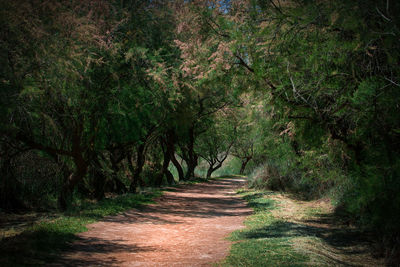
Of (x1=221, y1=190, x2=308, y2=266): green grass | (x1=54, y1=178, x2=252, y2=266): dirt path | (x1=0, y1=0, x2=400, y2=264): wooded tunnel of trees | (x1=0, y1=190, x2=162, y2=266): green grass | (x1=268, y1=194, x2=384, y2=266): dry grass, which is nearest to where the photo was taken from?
(x1=0, y1=0, x2=400, y2=264): wooded tunnel of trees

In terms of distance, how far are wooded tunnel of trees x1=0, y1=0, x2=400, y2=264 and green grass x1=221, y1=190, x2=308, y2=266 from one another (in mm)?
1644

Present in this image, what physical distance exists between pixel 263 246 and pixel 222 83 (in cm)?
465

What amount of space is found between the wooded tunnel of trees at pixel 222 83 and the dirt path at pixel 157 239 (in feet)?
9.30

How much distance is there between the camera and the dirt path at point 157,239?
266 inches

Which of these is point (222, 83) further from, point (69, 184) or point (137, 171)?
point (137, 171)

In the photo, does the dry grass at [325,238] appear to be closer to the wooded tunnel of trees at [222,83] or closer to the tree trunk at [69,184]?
the wooded tunnel of trees at [222,83]

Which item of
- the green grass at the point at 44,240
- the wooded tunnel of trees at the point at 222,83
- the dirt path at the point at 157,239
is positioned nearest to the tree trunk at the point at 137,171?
the wooded tunnel of trees at the point at 222,83

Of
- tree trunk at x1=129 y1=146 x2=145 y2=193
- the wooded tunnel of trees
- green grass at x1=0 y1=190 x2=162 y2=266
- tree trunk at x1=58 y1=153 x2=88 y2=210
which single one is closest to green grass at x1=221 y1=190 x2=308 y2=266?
the wooded tunnel of trees

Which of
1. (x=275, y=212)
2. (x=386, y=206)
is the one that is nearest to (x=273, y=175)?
(x=275, y=212)

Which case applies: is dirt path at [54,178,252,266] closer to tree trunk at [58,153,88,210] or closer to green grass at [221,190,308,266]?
green grass at [221,190,308,266]

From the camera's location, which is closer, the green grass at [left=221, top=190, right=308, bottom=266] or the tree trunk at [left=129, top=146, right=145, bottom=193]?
the green grass at [left=221, top=190, right=308, bottom=266]

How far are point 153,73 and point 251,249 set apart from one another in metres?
7.64

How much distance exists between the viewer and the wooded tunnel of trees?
5.76 m

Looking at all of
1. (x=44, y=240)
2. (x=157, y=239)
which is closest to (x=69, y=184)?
(x=157, y=239)
